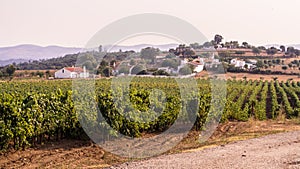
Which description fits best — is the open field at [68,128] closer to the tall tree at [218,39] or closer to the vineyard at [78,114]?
the vineyard at [78,114]

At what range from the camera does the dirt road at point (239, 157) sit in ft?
29.5

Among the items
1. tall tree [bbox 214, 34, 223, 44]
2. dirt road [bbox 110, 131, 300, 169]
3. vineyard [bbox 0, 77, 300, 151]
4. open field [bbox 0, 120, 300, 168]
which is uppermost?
tall tree [bbox 214, 34, 223, 44]

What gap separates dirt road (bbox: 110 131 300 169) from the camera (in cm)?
898

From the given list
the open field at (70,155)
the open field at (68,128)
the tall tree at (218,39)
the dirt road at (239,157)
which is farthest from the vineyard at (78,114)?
the tall tree at (218,39)

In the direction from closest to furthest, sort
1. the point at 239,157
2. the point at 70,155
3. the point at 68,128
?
1. the point at 239,157
2. the point at 70,155
3. the point at 68,128

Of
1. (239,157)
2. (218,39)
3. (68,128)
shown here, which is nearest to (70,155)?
(68,128)

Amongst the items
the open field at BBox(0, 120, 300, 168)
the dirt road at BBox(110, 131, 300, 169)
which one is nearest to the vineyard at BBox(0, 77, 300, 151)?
the open field at BBox(0, 120, 300, 168)

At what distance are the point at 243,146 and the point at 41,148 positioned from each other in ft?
20.0

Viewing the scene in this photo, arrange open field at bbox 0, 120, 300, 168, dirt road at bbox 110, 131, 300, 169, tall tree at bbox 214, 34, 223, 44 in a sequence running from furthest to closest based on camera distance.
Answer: tall tree at bbox 214, 34, 223, 44
open field at bbox 0, 120, 300, 168
dirt road at bbox 110, 131, 300, 169

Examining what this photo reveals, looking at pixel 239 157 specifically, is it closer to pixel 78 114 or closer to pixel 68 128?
pixel 78 114

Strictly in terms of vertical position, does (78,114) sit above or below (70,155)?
above

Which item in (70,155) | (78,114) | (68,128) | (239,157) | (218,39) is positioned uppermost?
(218,39)

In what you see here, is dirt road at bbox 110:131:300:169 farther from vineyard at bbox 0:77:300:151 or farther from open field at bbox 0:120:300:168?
vineyard at bbox 0:77:300:151

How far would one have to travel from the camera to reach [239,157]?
388 inches
